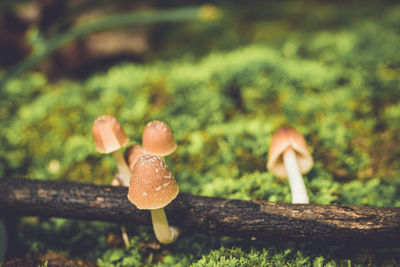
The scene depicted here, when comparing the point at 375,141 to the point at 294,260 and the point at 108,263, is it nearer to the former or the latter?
the point at 294,260

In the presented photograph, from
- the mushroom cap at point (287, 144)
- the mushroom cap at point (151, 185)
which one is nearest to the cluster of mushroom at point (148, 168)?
the mushroom cap at point (151, 185)

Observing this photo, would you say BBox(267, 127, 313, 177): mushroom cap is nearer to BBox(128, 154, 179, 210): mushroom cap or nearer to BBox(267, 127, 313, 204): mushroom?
BBox(267, 127, 313, 204): mushroom

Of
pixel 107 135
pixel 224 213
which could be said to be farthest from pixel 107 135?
pixel 224 213

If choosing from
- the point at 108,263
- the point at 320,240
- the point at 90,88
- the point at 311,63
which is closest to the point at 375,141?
the point at 311,63

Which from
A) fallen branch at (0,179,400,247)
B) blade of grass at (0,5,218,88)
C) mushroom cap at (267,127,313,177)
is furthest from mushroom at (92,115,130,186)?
blade of grass at (0,5,218,88)

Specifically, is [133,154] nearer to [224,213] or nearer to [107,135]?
[107,135]

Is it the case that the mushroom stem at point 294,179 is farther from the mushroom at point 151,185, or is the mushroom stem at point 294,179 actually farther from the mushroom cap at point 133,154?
the mushroom cap at point 133,154
